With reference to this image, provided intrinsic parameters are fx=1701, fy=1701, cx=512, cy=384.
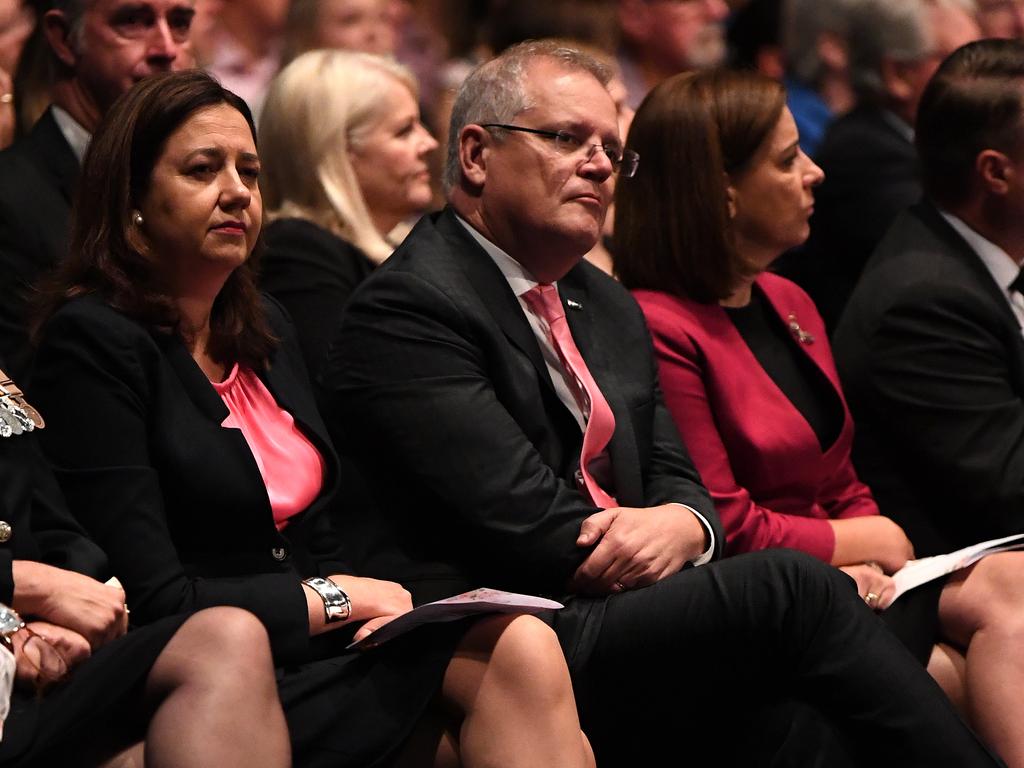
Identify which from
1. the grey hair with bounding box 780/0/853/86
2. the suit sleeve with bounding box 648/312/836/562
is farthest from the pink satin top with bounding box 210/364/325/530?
the grey hair with bounding box 780/0/853/86

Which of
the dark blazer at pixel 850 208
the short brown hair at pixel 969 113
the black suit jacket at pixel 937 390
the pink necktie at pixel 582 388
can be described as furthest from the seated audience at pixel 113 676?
the dark blazer at pixel 850 208

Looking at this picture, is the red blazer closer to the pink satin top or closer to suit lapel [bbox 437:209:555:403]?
suit lapel [bbox 437:209:555:403]

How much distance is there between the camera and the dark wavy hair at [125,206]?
9.20 ft

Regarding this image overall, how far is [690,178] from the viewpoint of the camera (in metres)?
3.55

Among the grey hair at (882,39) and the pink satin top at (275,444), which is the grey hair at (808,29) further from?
the pink satin top at (275,444)

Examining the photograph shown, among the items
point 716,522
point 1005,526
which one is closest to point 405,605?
point 716,522

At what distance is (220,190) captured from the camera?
2.91m

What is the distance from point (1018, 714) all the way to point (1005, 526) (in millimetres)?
548

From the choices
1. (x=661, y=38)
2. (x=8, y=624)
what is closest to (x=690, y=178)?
(x=8, y=624)

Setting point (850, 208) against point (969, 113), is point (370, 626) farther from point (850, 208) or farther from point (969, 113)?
point (850, 208)

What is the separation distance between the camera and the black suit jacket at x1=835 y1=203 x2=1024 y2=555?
3527mm

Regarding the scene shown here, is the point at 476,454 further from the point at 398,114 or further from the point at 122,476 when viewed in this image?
the point at 398,114

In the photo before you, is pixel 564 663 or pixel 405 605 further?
pixel 405 605

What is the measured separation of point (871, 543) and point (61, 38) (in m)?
2.04
